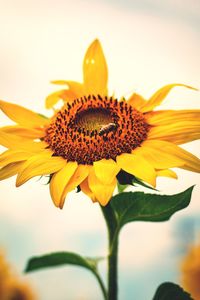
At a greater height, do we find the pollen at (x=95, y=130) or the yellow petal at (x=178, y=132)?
the pollen at (x=95, y=130)

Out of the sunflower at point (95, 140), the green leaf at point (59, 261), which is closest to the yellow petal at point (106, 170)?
the sunflower at point (95, 140)

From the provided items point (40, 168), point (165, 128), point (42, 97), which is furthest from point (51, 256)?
point (42, 97)

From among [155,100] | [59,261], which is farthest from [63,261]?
[155,100]

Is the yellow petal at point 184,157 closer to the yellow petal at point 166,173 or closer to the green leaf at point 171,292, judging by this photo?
the yellow petal at point 166,173

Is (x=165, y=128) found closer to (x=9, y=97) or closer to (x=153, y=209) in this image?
(x=153, y=209)

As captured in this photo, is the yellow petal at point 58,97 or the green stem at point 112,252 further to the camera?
the yellow petal at point 58,97
